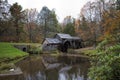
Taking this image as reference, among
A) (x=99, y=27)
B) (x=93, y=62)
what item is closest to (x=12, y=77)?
(x=93, y=62)

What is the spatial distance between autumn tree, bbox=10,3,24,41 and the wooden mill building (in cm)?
911

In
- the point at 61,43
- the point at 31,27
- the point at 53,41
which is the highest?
the point at 31,27

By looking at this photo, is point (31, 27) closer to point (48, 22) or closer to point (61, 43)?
point (48, 22)

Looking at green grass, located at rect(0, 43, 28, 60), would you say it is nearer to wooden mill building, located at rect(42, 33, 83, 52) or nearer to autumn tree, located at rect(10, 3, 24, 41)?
wooden mill building, located at rect(42, 33, 83, 52)

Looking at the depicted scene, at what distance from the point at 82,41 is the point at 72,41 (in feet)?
10.4

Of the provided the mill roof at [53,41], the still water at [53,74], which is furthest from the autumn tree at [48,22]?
the still water at [53,74]

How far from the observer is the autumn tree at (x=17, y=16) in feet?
188

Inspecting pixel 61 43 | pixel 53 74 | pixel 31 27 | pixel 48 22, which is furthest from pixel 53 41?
pixel 53 74

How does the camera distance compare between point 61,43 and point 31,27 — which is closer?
point 61,43

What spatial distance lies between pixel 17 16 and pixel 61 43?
14.1m

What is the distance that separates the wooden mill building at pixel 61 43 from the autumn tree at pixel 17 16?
911 cm

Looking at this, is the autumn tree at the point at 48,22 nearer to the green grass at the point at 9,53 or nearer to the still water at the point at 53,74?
the green grass at the point at 9,53

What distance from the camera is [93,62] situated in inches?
395

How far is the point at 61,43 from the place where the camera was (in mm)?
55188
